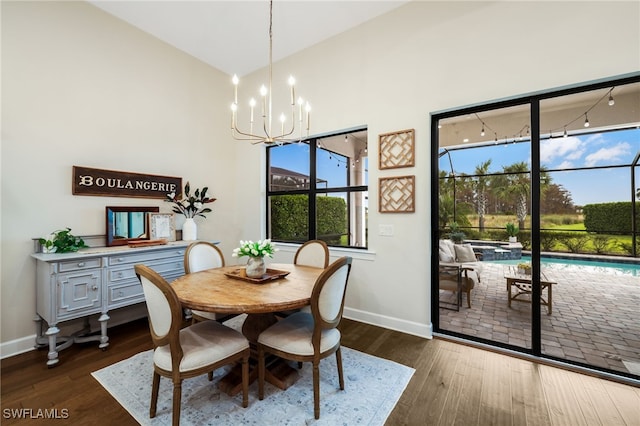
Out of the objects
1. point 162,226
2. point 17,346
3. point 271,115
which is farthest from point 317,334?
point 17,346

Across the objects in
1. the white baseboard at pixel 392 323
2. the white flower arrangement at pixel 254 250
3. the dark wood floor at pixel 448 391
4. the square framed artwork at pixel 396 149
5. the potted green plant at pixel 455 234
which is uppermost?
the square framed artwork at pixel 396 149

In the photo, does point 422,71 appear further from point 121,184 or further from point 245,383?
point 121,184

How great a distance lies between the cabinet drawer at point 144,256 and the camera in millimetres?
2642

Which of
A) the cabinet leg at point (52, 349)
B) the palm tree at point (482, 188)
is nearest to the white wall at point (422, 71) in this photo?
the palm tree at point (482, 188)

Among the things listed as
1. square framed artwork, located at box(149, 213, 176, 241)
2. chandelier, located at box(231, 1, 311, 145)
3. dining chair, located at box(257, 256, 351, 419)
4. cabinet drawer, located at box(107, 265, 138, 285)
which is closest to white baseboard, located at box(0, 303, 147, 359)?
cabinet drawer, located at box(107, 265, 138, 285)

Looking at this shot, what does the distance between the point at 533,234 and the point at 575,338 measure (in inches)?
39.6

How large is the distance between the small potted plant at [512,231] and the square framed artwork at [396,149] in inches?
43.7

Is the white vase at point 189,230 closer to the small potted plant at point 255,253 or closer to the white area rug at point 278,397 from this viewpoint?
the white area rug at point 278,397

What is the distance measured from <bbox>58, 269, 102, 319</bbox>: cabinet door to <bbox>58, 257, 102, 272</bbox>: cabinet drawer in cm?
4

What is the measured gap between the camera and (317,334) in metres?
1.72

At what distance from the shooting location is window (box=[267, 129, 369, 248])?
11.4 feet

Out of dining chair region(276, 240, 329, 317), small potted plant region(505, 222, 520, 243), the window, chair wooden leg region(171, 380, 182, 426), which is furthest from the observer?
the window

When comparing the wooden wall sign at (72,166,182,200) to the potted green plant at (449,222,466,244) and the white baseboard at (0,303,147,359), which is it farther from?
the potted green plant at (449,222,466,244)

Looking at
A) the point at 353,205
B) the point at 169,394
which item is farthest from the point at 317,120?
the point at 169,394
